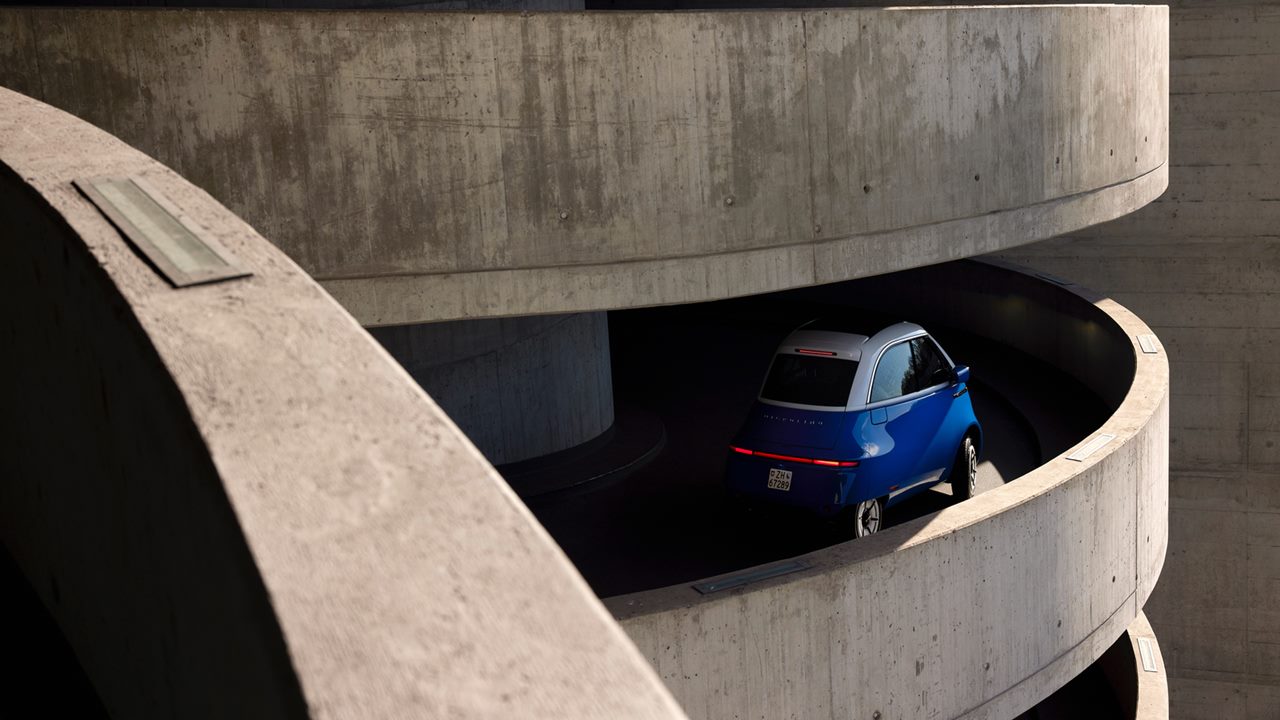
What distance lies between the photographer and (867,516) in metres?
10.0

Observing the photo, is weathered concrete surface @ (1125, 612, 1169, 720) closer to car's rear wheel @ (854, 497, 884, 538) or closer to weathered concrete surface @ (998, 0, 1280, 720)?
car's rear wheel @ (854, 497, 884, 538)

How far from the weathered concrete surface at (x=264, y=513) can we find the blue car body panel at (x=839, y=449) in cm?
637

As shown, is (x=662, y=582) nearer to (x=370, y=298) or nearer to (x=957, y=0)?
(x=370, y=298)

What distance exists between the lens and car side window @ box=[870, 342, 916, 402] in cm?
1012

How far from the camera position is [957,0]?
63.2 ft

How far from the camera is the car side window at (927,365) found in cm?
1057

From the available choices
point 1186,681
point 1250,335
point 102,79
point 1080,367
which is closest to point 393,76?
point 102,79

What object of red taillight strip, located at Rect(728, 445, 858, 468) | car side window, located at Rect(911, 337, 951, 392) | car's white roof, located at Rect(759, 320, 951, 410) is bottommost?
red taillight strip, located at Rect(728, 445, 858, 468)

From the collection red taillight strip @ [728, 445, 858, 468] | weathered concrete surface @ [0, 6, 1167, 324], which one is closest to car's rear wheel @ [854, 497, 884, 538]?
red taillight strip @ [728, 445, 858, 468]

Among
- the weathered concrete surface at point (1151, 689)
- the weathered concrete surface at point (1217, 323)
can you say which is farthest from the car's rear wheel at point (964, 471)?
the weathered concrete surface at point (1217, 323)

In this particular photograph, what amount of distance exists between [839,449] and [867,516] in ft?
2.24

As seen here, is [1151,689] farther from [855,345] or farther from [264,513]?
[264,513]

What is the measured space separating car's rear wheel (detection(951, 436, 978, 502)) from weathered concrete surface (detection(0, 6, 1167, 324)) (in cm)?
205

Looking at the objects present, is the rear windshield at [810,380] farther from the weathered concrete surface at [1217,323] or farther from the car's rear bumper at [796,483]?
the weathered concrete surface at [1217,323]
